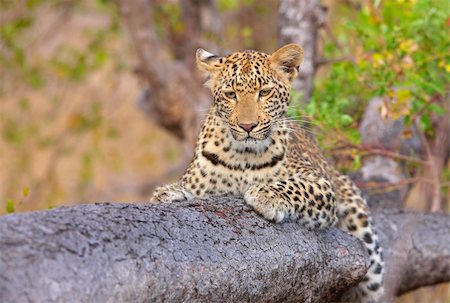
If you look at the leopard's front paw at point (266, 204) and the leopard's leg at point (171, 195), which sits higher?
the leopard's front paw at point (266, 204)

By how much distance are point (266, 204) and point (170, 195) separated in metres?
0.92

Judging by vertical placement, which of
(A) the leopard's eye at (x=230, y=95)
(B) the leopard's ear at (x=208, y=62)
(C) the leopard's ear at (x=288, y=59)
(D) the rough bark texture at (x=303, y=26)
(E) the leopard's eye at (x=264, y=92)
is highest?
(D) the rough bark texture at (x=303, y=26)

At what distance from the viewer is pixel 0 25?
1330 centimetres

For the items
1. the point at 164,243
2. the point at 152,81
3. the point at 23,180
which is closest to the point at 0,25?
the point at 152,81

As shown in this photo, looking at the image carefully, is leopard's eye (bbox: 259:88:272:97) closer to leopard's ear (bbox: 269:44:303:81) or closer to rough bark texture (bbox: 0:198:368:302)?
leopard's ear (bbox: 269:44:303:81)

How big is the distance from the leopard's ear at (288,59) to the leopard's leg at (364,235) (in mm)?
1065

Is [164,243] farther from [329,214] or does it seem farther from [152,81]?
[152,81]

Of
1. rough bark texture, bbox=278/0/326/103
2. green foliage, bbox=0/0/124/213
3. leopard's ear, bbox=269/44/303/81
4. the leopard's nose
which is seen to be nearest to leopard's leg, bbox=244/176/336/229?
the leopard's nose

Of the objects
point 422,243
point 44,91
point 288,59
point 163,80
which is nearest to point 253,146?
point 288,59

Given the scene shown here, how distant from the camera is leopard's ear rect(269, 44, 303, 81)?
7145 mm

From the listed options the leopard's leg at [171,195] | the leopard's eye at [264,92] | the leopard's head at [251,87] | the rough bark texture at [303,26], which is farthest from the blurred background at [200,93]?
the leopard's leg at [171,195]

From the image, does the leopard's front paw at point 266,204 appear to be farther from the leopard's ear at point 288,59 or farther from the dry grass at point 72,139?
the dry grass at point 72,139

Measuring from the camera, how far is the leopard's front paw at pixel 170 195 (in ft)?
22.3

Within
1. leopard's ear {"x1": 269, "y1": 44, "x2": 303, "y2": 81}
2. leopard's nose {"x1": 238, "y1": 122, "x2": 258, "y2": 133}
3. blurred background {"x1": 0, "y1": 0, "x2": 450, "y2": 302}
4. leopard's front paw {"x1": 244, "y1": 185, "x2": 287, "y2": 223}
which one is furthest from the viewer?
blurred background {"x1": 0, "y1": 0, "x2": 450, "y2": 302}
